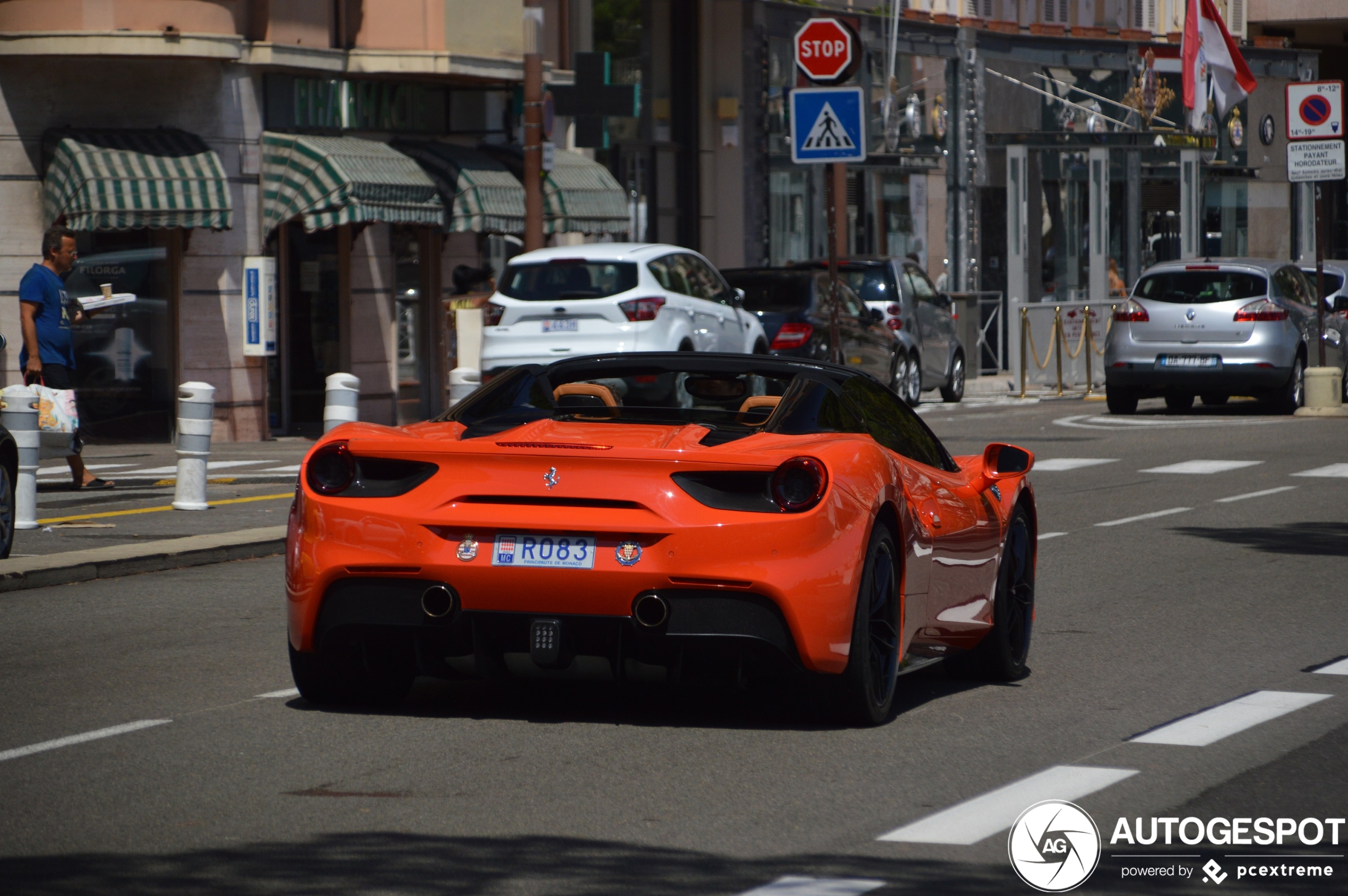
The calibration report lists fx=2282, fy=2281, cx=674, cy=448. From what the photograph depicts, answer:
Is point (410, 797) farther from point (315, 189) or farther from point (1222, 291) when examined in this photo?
point (1222, 291)

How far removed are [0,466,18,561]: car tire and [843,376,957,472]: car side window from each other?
18.4 feet

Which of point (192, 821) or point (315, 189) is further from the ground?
point (315, 189)

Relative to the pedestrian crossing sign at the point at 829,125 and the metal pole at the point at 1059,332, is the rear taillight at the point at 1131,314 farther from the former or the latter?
the metal pole at the point at 1059,332

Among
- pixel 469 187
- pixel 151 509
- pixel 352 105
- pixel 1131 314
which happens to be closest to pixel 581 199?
pixel 469 187

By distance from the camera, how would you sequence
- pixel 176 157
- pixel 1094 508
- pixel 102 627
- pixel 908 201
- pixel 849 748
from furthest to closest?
pixel 908 201, pixel 176 157, pixel 1094 508, pixel 102 627, pixel 849 748

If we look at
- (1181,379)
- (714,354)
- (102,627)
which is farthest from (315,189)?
(714,354)

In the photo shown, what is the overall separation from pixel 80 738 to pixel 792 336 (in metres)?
19.0

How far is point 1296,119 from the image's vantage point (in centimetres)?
2778

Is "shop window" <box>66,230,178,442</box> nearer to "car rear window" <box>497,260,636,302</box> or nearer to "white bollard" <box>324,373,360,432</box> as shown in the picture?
"car rear window" <box>497,260,636,302</box>

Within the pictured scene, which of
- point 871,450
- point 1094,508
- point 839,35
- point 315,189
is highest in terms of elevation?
point 839,35

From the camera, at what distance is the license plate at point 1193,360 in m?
25.3

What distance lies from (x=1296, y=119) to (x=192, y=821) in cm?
2424

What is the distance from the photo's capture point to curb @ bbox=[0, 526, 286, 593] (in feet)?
37.4

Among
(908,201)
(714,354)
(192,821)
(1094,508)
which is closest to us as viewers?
(192,821)
